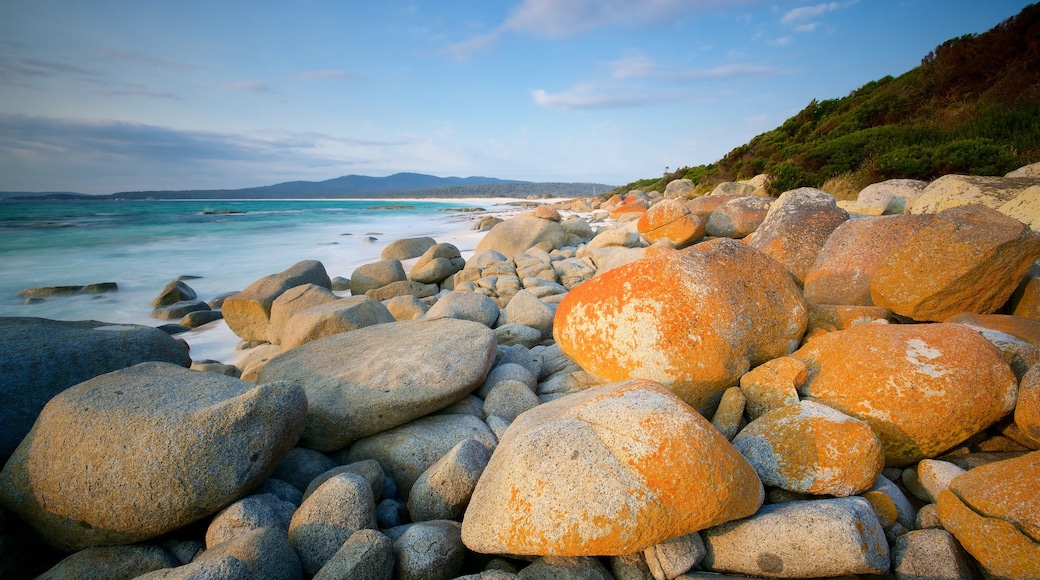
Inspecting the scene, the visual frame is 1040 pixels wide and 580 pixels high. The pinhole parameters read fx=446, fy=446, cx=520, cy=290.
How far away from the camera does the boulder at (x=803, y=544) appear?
6.41 feet

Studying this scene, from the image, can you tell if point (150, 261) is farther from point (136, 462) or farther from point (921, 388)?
point (921, 388)

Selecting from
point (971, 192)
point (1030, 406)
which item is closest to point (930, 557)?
point (1030, 406)

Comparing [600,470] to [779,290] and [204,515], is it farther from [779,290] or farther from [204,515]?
[779,290]

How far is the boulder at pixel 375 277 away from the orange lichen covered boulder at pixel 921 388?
777 centimetres

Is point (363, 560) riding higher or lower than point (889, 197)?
lower

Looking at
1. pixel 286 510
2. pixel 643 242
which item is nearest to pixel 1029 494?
pixel 286 510

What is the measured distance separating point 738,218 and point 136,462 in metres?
9.37

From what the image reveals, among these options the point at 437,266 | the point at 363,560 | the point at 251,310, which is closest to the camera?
the point at 363,560

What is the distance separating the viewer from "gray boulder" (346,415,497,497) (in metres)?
3.02

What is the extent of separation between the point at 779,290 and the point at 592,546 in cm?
263

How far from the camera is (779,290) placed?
350cm

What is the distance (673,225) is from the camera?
920cm

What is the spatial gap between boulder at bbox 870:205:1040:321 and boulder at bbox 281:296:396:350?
484cm

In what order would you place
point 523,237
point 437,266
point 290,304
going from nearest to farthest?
1. point 290,304
2. point 437,266
3. point 523,237
